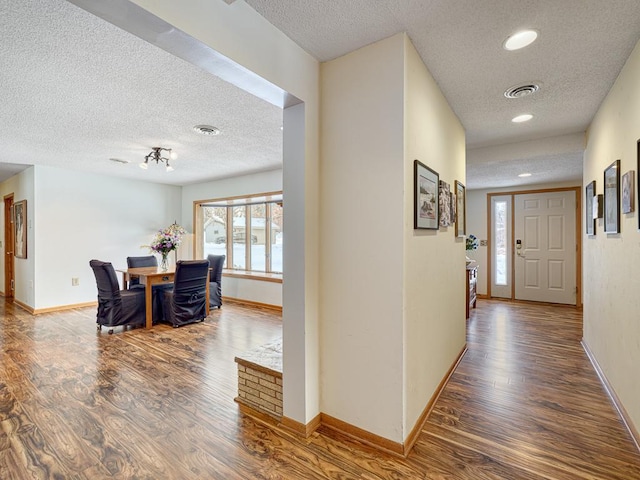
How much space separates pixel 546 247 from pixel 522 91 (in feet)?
14.4

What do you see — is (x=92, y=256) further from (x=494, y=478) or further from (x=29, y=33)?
(x=494, y=478)

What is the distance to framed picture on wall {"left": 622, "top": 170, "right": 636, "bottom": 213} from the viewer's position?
1.91 m

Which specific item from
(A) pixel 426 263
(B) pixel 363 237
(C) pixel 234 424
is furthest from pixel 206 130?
(C) pixel 234 424

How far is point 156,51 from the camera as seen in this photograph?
1977 millimetres

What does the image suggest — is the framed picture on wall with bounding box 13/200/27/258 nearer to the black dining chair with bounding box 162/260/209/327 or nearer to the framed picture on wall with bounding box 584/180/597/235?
the black dining chair with bounding box 162/260/209/327

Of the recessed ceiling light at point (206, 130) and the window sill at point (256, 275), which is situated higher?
the recessed ceiling light at point (206, 130)

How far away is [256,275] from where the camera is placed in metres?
5.92

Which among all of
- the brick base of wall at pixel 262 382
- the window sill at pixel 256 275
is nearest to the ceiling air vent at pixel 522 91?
the brick base of wall at pixel 262 382

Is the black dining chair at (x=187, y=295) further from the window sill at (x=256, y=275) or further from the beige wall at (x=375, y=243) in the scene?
the beige wall at (x=375, y=243)

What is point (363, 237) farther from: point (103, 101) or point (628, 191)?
point (103, 101)

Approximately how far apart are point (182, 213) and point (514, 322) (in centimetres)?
654

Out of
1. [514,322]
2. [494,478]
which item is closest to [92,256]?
[494,478]

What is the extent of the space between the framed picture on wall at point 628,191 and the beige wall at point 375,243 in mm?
1163

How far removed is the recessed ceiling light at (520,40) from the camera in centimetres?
177
